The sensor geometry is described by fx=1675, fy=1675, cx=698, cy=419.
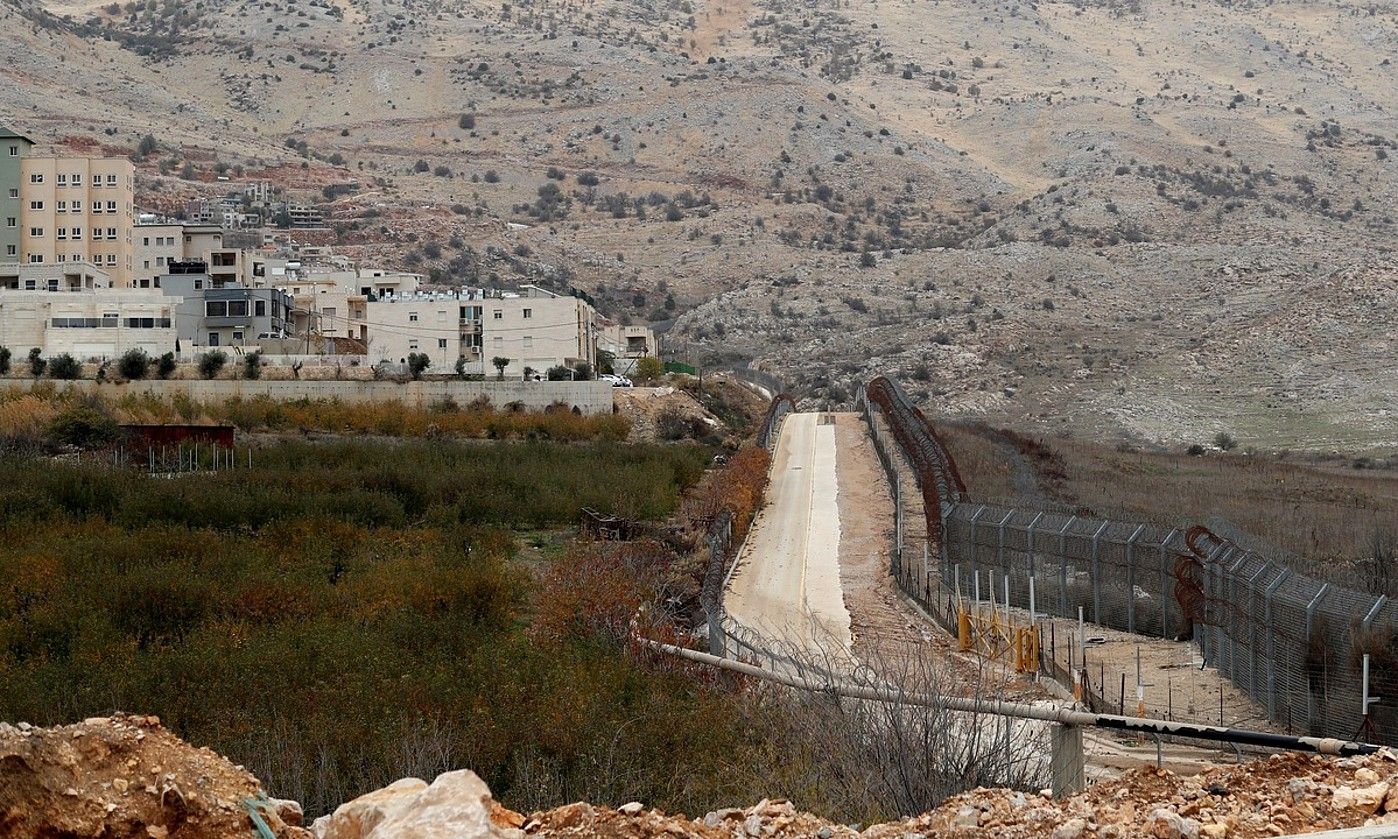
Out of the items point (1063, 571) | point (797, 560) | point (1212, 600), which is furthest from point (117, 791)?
point (797, 560)

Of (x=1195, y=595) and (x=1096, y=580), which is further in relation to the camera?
(x=1096, y=580)

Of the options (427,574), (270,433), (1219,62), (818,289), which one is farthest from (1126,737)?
(1219,62)

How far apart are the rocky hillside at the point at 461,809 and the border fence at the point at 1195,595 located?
8.06 meters

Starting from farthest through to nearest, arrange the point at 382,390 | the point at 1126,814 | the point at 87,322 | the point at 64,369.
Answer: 1. the point at 87,322
2. the point at 382,390
3. the point at 64,369
4. the point at 1126,814

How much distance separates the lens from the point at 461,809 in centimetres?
893

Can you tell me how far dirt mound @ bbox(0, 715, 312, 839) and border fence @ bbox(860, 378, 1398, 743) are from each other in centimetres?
1225

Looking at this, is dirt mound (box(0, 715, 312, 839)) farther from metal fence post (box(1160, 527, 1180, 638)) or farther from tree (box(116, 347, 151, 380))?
tree (box(116, 347, 151, 380))

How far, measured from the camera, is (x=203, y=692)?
1888 centimetres

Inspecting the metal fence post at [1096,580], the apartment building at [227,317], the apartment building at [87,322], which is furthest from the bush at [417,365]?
the metal fence post at [1096,580]

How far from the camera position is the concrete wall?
64.1 metres

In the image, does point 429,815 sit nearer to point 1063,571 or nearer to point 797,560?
point 1063,571

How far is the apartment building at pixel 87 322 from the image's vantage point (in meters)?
69.4

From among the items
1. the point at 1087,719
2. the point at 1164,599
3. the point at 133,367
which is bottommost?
the point at 1164,599

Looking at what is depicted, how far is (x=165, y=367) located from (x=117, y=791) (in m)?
59.4
